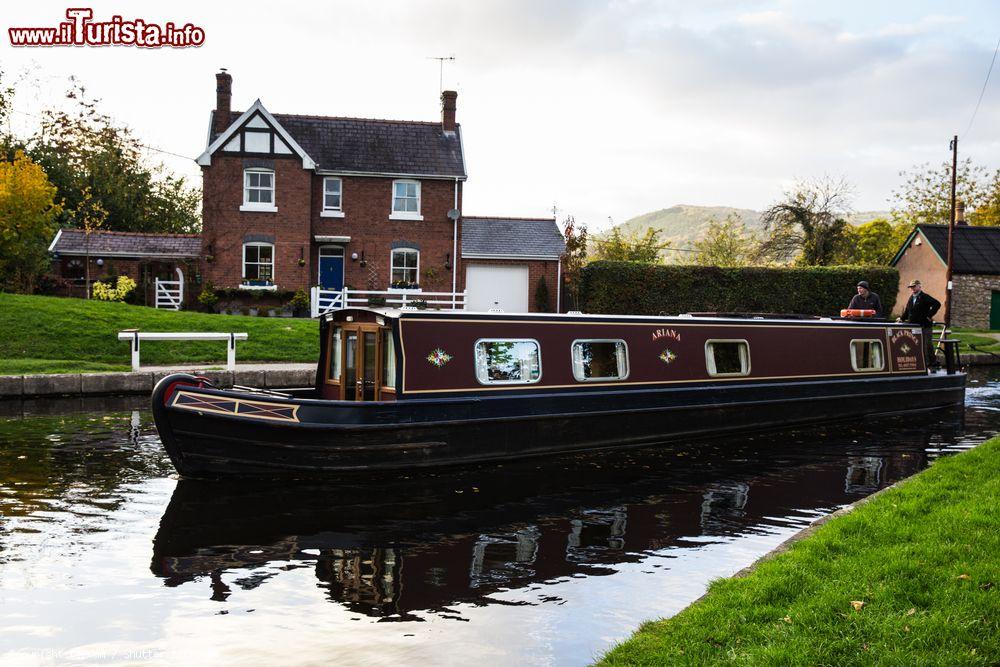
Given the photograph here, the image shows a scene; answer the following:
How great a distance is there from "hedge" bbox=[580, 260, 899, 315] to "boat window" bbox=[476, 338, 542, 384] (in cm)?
1675

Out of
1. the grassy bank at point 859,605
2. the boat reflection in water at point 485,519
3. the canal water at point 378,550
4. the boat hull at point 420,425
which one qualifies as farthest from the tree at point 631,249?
the grassy bank at point 859,605

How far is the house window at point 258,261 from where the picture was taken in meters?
28.1

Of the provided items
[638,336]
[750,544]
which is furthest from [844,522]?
[638,336]

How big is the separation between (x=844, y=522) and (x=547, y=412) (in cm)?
470

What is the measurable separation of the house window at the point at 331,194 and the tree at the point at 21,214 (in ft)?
27.0

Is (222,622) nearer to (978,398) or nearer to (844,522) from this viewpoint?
(844,522)

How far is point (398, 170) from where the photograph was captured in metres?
29.2

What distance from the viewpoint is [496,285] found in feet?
104

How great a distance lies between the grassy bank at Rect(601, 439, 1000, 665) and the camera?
4328 millimetres

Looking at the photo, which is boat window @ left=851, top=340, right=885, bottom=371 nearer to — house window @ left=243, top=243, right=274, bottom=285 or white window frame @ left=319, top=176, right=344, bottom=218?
white window frame @ left=319, top=176, right=344, bottom=218

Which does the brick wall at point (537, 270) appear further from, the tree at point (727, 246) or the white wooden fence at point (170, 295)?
the tree at point (727, 246)

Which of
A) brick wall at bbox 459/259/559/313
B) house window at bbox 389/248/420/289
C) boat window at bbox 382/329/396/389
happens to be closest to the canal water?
boat window at bbox 382/329/396/389

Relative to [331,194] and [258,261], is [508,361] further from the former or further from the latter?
[331,194]

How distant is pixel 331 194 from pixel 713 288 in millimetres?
13350
